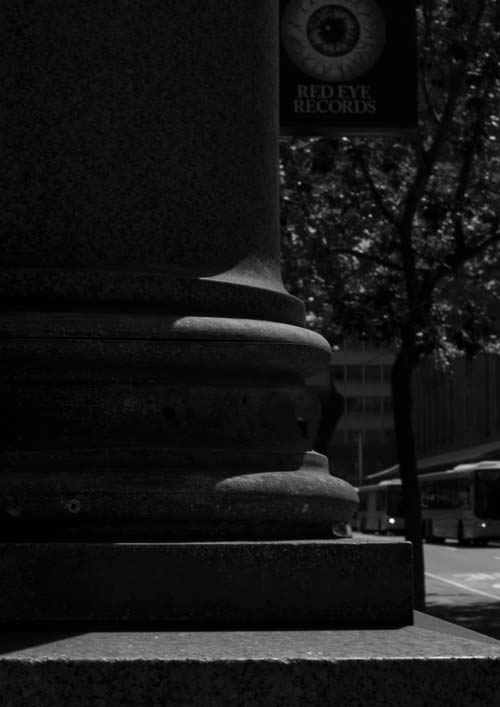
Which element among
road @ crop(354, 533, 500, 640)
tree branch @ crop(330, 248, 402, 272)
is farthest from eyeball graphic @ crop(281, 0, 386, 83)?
tree branch @ crop(330, 248, 402, 272)

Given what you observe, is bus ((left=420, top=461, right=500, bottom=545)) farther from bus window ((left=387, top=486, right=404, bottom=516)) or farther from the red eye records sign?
the red eye records sign

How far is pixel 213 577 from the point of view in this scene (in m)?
3.55

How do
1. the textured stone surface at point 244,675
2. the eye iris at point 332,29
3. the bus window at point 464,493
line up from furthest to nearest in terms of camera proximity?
the bus window at point 464,493 → the eye iris at point 332,29 → the textured stone surface at point 244,675

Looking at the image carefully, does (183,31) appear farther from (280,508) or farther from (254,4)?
(280,508)

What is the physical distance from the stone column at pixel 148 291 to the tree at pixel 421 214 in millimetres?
11416

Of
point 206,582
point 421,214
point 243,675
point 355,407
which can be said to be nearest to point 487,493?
point 421,214

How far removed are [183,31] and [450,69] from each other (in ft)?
45.4

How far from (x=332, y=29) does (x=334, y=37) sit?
0.06 metres

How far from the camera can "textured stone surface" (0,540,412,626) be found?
3.50m

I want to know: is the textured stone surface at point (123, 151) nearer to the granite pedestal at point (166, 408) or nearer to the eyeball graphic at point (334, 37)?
the granite pedestal at point (166, 408)

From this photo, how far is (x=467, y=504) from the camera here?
52031mm

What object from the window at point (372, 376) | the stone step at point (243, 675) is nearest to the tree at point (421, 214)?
the stone step at point (243, 675)

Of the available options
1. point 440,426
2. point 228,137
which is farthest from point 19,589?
point 440,426

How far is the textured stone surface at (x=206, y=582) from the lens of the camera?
11.5 feet
